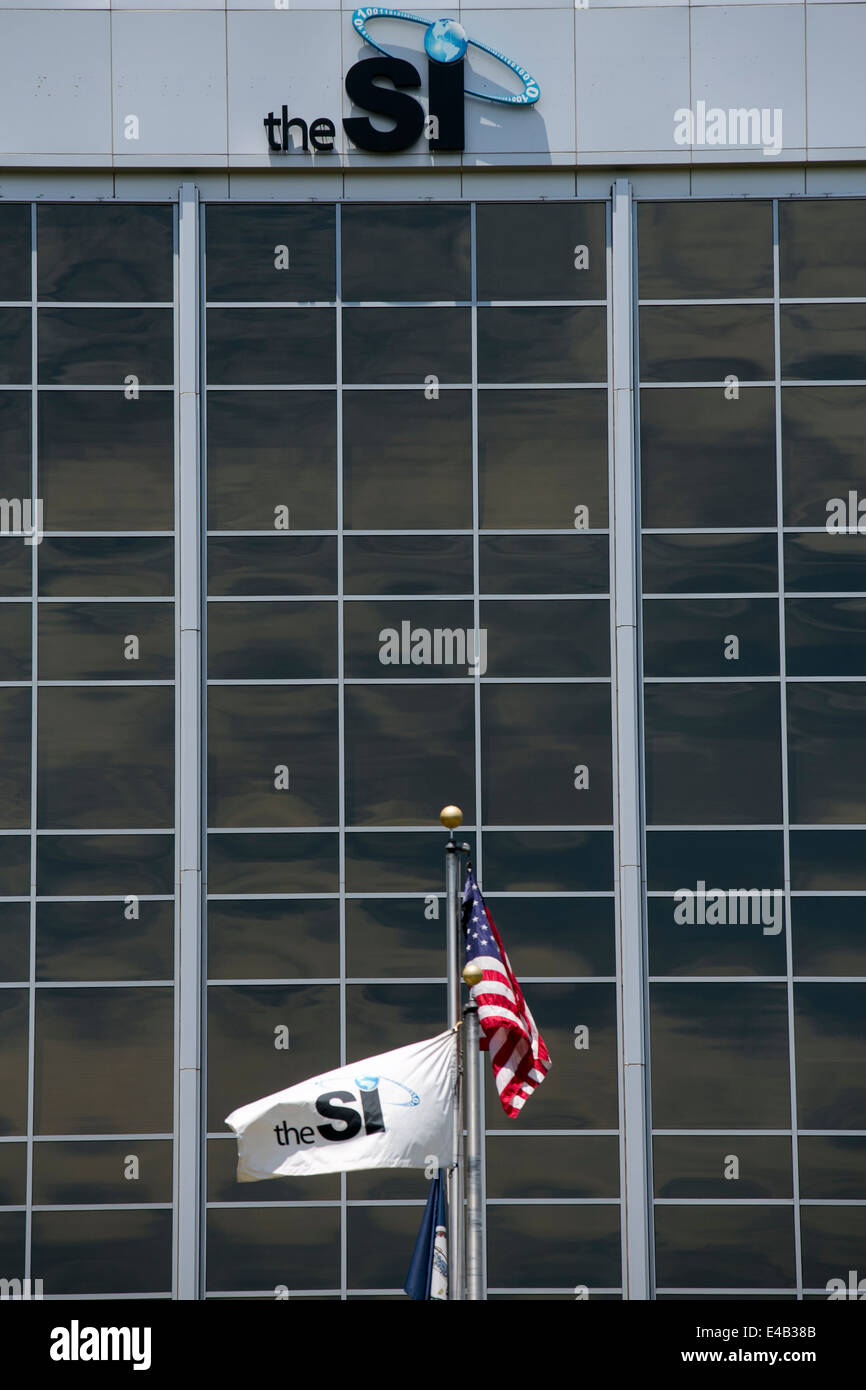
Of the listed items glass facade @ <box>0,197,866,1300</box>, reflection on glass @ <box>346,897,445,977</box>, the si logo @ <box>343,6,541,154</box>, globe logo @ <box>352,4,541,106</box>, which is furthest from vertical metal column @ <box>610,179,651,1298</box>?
reflection on glass @ <box>346,897,445,977</box>

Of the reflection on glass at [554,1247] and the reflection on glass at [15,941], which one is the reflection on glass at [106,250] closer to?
the reflection on glass at [15,941]

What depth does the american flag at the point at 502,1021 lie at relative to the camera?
10.1 meters

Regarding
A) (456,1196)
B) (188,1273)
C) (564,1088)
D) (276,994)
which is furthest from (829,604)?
(188,1273)

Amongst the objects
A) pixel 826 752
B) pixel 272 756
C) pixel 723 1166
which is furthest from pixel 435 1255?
pixel 826 752

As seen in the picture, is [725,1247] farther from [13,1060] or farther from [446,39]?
[446,39]

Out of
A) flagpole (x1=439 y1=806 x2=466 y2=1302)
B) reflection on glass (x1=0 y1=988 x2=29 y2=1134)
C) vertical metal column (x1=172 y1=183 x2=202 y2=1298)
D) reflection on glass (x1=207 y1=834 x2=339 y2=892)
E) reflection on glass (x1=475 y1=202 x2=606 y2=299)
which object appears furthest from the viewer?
reflection on glass (x1=475 y1=202 x2=606 y2=299)

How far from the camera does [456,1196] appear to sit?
399 inches

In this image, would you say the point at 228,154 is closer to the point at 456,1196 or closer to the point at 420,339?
the point at 420,339

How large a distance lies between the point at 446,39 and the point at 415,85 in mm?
582

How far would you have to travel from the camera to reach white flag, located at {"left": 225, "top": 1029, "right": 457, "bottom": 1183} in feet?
31.5

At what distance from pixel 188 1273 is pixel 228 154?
1168cm

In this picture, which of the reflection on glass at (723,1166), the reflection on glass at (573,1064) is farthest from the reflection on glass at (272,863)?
the reflection on glass at (723,1166)

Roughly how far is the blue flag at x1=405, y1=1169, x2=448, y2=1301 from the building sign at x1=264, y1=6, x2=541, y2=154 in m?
10.7

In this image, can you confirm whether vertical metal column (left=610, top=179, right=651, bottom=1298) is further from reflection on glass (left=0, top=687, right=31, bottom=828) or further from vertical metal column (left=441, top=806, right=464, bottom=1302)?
reflection on glass (left=0, top=687, right=31, bottom=828)
